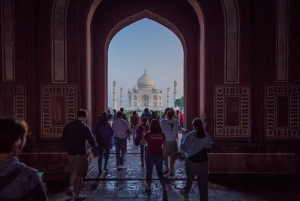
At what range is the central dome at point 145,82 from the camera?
68125 mm

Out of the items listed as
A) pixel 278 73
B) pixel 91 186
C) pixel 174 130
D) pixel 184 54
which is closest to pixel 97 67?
pixel 184 54

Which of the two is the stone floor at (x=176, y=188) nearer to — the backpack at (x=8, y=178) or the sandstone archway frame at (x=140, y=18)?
the backpack at (x=8, y=178)

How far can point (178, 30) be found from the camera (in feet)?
30.5

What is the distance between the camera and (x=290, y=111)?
6.48m

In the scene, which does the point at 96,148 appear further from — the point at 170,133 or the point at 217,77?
the point at 217,77

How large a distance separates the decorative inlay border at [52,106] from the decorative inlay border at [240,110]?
10.4 feet

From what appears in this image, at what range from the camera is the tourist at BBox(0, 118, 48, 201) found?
1585 mm

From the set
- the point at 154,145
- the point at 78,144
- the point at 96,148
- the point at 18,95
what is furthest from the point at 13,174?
the point at 18,95

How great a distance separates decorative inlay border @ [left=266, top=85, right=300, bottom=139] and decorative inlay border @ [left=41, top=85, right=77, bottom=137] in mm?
4247

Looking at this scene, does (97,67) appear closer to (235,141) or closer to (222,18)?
(222,18)

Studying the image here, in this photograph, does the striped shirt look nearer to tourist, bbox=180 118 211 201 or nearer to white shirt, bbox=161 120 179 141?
tourist, bbox=180 118 211 201

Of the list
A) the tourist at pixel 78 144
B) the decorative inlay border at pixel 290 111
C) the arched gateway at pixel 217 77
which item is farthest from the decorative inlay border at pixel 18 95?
the decorative inlay border at pixel 290 111

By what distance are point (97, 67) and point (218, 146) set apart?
4.52 meters

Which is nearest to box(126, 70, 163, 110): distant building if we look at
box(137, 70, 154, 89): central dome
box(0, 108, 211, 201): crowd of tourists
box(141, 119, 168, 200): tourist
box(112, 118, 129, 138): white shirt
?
box(137, 70, 154, 89): central dome
